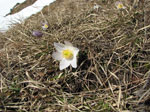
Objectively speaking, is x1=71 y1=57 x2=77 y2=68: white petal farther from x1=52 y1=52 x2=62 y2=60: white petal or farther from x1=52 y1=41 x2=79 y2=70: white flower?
x1=52 y1=52 x2=62 y2=60: white petal

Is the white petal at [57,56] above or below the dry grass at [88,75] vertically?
above

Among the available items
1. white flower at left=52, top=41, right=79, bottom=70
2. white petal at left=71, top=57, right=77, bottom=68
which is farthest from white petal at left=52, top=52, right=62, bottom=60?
white petal at left=71, top=57, right=77, bottom=68

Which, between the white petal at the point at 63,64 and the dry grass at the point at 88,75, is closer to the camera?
the dry grass at the point at 88,75

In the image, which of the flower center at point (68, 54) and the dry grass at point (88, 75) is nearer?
the dry grass at point (88, 75)

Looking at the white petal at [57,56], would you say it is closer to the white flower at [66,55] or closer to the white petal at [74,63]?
the white flower at [66,55]

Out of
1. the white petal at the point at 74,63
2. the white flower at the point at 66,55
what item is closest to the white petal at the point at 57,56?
the white flower at the point at 66,55

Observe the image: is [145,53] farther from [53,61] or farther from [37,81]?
[37,81]
